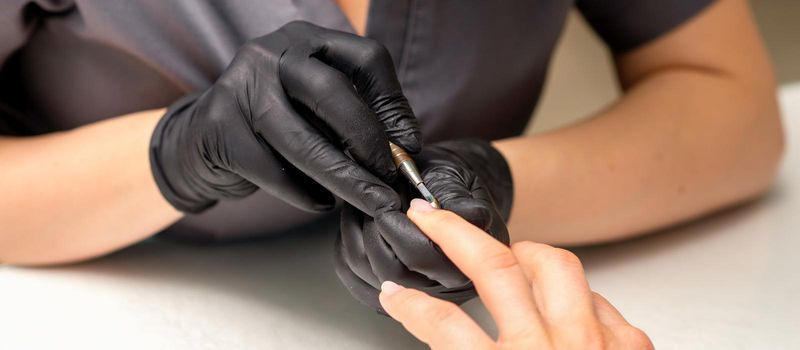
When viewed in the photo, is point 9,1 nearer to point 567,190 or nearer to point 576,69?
point 567,190

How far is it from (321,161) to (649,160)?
1.24 ft

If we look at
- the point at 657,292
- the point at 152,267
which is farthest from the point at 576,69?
the point at 152,267

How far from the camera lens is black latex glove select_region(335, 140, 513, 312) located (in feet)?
1.53

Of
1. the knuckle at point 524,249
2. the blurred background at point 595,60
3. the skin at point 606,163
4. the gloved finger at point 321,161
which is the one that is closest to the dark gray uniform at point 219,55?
the skin at point 606,163

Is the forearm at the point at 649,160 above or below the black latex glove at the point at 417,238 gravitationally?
below

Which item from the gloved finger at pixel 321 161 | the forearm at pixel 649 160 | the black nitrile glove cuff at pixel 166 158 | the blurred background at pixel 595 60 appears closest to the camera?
the gloved finger at pixel 321 161

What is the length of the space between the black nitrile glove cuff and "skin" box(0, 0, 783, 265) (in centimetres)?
1

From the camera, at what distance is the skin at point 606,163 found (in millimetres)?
654

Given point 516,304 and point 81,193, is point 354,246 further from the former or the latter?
point 81,193

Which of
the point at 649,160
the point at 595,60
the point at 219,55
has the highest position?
the point at 219,55

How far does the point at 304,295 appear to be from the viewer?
2.20ft

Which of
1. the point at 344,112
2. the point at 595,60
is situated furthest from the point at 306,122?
the point at 595,60

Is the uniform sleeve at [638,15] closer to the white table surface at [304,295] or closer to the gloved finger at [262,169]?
the white table surface at [304,295]

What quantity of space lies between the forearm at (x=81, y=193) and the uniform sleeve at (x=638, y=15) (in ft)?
1.47
